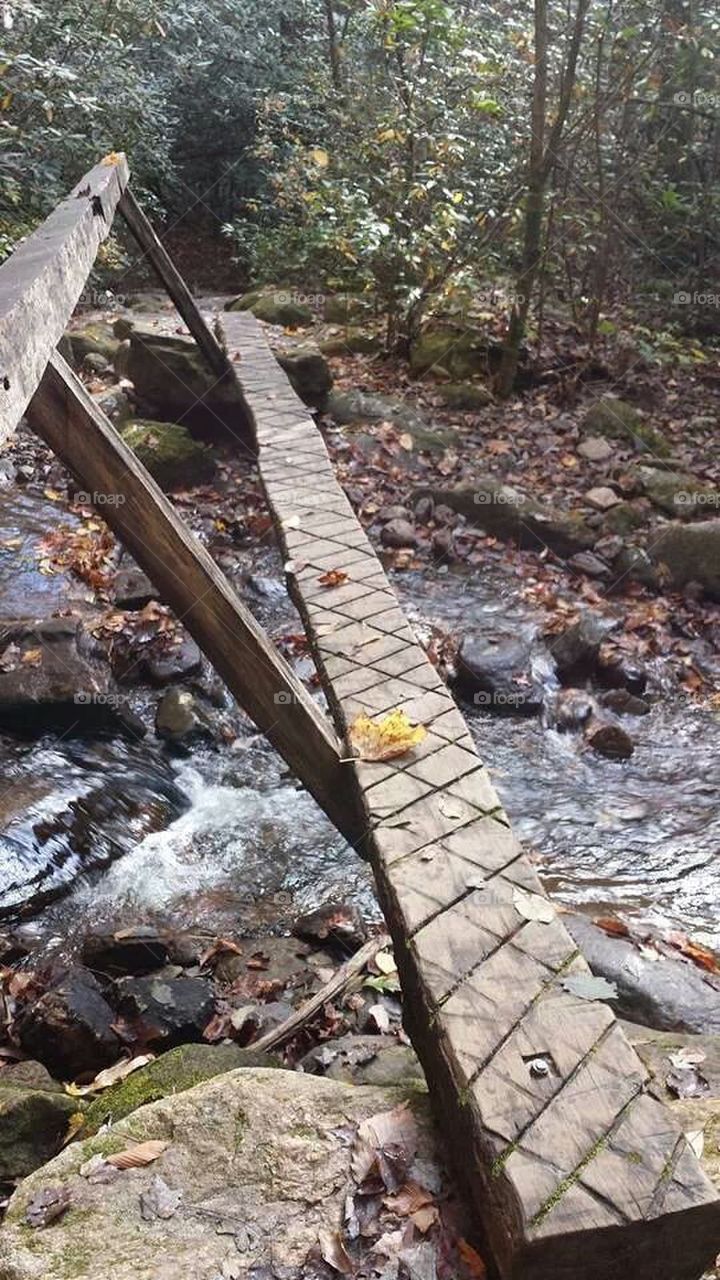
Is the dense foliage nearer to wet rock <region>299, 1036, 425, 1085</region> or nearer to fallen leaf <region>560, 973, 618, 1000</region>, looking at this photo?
wet rock <region>299, 1036, 425, 1085</region>

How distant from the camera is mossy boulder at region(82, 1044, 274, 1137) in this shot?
7.88 feet

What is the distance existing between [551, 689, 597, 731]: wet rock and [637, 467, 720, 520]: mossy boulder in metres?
2.41

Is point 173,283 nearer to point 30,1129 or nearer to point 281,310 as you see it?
point 281,310

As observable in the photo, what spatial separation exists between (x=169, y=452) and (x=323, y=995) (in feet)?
17.8

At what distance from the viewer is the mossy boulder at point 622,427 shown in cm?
822

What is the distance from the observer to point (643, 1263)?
1.50 meters

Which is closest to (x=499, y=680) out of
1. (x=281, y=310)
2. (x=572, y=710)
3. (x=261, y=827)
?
(x=572, y=710)

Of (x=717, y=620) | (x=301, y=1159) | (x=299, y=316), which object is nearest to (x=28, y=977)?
(x=301, y=1159)

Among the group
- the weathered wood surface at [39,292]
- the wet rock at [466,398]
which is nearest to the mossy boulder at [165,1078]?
the weathered wood surface at [39,292]

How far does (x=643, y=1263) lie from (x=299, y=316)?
10.5m

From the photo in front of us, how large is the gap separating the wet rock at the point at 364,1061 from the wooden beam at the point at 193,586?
0.79 meters

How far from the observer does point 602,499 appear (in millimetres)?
7273

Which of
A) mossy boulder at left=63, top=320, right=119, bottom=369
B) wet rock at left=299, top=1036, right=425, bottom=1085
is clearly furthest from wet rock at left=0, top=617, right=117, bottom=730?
mossy boulder at left=63, top=320, right=119, bottom=369

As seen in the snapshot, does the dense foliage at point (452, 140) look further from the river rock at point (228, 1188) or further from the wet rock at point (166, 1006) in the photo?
the river rock at point (228, 1188)
